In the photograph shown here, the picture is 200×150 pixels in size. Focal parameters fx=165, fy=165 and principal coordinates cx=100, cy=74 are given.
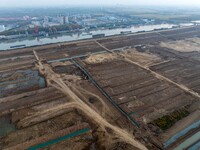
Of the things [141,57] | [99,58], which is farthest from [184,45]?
[99,58]

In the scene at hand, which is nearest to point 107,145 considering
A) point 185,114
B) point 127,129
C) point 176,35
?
point 127,129

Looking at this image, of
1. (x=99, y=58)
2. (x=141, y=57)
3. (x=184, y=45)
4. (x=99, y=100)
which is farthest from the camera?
(x=184, y=45)

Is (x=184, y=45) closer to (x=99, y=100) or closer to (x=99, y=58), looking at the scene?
(x=99, y=58)

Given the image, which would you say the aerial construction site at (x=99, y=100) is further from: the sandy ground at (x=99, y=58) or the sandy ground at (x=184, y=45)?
the sandy ground at (x=184, y=45)

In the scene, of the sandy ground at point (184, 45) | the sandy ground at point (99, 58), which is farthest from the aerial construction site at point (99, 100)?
the sandy ground at point (184, 45)

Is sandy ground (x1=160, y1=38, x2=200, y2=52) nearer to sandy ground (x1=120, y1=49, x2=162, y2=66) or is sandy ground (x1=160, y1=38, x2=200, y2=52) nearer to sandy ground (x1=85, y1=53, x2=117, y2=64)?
sandy ground (x1=120, y1=49, x2=162, y2=66)

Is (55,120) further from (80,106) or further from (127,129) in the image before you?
(127,129)

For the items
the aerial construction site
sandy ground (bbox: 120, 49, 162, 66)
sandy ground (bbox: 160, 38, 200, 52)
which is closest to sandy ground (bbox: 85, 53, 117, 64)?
the aerial construction site
